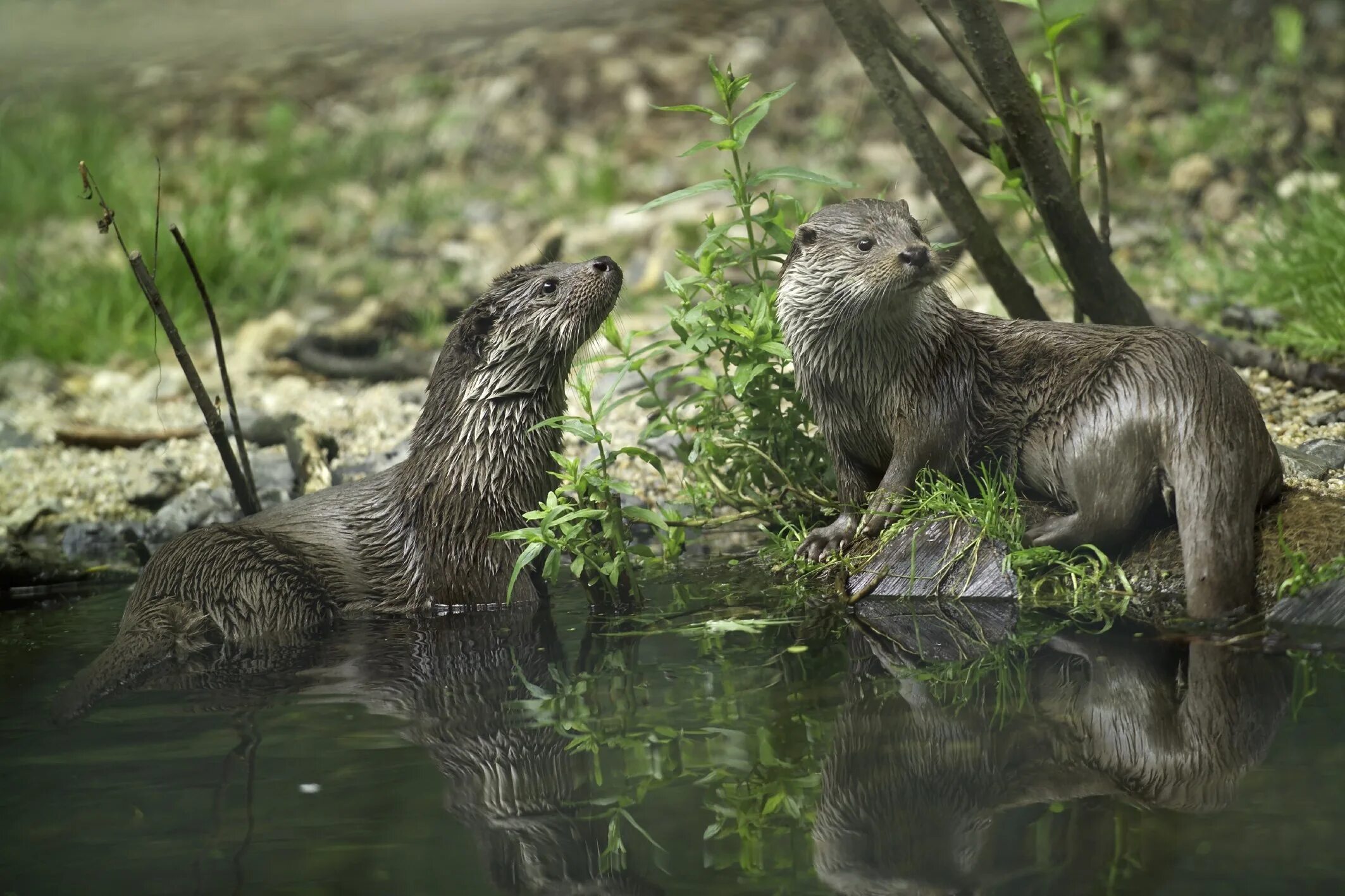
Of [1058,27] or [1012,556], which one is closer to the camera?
[1012,556]

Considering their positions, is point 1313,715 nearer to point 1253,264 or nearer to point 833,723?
point 833,723

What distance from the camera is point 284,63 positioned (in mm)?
8797

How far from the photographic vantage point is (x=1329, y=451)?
3.42 m

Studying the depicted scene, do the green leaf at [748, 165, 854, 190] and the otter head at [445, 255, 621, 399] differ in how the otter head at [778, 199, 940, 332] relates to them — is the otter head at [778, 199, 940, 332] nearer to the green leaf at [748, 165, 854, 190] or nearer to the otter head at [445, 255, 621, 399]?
A: the green leaf at [748, 165, 854, 190]

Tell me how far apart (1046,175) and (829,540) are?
3.60ft

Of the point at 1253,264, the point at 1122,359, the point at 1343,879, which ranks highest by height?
the point at 1253,264

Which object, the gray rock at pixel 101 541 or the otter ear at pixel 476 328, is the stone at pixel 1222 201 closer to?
the otter ear at pixel 476 328

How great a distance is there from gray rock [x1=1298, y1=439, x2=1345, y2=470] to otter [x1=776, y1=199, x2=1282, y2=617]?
2.03 feet

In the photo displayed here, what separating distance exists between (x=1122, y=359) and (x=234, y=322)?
4.44 m

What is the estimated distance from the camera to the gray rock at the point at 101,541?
4.11 meters

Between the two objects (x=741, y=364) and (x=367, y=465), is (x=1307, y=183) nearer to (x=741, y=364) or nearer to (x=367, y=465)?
(x=741, y=364)

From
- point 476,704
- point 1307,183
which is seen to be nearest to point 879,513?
point 476,704

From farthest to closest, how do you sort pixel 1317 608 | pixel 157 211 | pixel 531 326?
pixel 157 211, pixel 531 326, pixel 1317 608

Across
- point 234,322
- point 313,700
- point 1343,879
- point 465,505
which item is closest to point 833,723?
point 1343,879
